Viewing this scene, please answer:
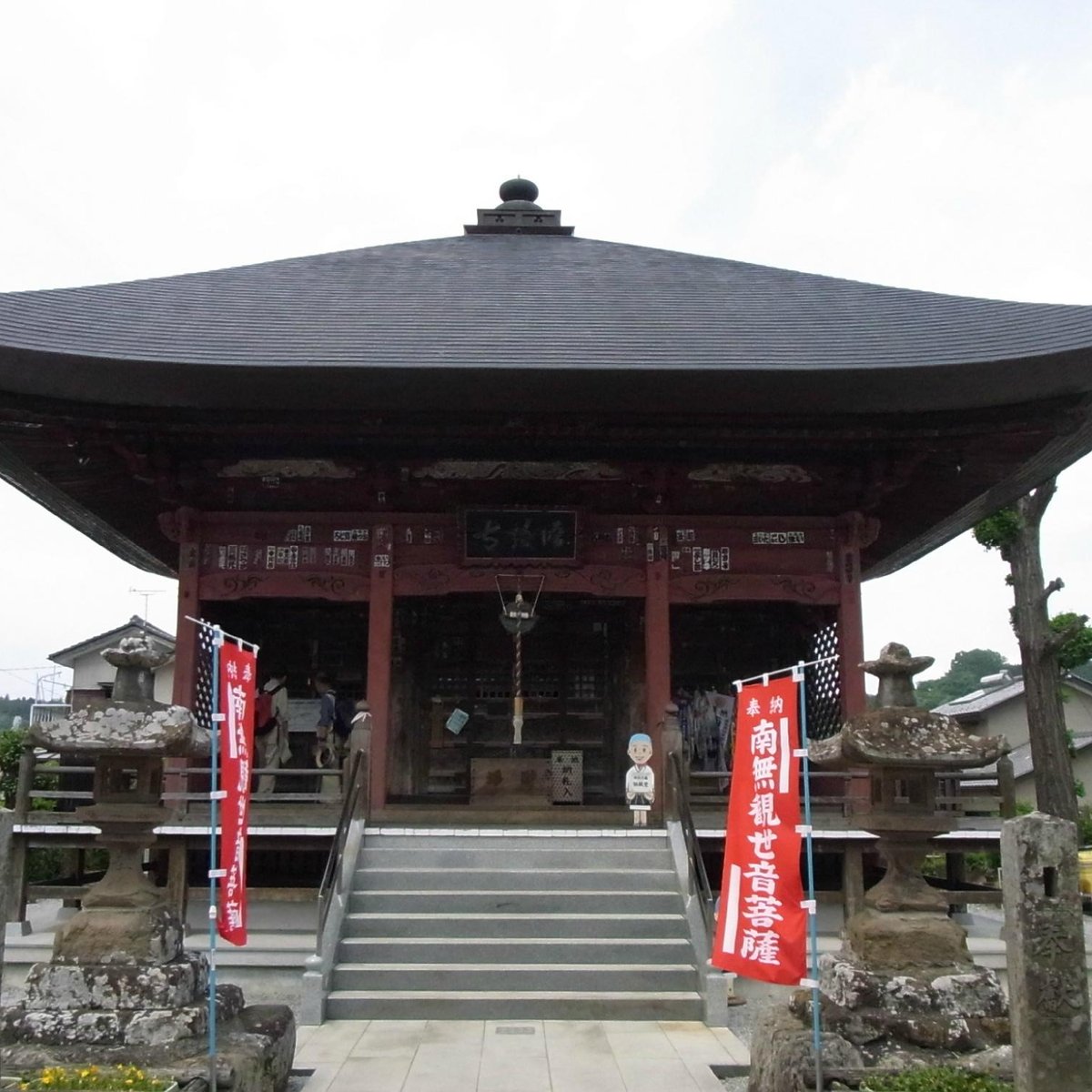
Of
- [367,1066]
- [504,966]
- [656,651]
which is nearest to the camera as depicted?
[367,1066]

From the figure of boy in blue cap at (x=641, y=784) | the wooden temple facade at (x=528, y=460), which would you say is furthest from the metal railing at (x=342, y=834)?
the figure of boy in blue cap at (x=641, y=784)

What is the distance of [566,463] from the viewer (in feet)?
39.7

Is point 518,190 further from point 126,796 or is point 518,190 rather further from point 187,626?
point 126,796

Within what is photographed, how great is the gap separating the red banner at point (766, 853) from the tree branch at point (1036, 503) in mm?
14243

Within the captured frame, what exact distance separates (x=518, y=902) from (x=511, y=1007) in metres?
1.17

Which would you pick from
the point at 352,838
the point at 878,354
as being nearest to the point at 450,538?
the point at 352,838

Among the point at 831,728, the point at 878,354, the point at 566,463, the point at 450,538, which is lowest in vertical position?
the point at 831,728

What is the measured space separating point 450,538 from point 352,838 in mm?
3852

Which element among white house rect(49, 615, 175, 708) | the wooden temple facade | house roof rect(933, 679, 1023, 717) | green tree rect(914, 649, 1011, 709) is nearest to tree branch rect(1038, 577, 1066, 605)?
the wooden temple facade

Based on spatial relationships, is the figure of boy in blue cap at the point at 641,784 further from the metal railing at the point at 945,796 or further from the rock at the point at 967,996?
the rock at the point at 967,996

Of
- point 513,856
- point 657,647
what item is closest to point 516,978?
point 513,856

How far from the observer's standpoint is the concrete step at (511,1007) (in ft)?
25.9

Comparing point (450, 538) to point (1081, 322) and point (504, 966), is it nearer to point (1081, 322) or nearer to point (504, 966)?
point (504, 966)

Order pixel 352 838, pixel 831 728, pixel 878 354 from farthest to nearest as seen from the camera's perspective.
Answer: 1. pixel 831 728
2. pixel 878 354
3. pixel 352 838
